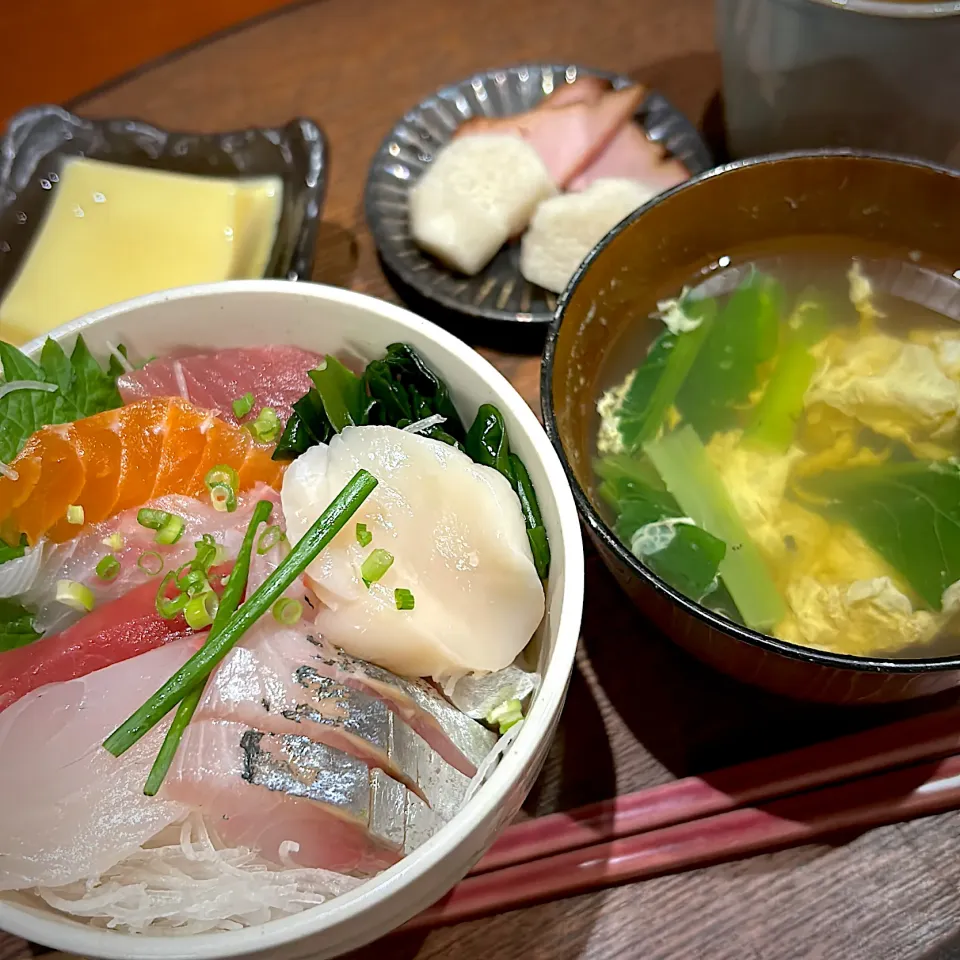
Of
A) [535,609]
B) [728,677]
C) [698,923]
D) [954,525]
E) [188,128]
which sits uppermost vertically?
[188,128]

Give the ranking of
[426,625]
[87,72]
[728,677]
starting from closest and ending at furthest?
[426,625]
[728,677]
[87,72]

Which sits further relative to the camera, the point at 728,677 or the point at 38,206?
the point at 38,206

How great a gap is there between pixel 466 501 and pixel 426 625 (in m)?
0.12

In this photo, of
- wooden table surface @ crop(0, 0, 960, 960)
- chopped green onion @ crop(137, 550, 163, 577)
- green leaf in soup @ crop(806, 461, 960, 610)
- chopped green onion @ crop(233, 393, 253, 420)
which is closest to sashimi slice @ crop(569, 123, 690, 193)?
wooden table surface @ crop(0, 0, 960, 960)

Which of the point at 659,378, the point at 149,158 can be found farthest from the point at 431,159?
the point at 659,378

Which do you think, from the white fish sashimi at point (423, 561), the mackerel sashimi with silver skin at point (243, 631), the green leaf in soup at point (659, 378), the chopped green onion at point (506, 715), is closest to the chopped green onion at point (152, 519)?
the mackerel sashimi with silver skin at point (243, 631)

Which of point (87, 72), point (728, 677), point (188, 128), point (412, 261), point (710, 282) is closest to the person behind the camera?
point (728, 677)

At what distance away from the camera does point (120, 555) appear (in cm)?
87

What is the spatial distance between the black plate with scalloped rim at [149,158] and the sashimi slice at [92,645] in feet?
2.62

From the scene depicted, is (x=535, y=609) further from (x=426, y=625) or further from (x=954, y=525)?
(x=954, y=525)

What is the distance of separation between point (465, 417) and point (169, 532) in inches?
13.4

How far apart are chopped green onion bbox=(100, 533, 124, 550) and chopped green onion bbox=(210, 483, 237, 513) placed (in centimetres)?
9

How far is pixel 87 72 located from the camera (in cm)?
261

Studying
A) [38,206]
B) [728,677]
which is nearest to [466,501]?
[728,677]
